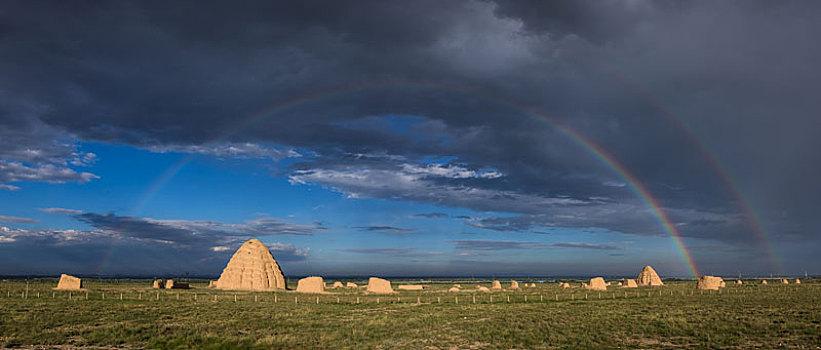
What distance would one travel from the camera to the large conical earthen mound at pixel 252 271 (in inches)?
3526

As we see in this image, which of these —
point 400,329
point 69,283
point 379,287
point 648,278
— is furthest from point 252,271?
point 648,278

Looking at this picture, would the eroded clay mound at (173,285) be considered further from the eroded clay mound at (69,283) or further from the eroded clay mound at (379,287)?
the eroded clay mound at (379,287)

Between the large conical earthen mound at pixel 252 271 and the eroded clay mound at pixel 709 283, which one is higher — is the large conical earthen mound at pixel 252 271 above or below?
above

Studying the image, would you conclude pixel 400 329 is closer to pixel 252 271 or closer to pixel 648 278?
pixel 252 271

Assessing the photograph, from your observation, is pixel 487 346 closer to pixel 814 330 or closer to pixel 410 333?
pixel 410 333

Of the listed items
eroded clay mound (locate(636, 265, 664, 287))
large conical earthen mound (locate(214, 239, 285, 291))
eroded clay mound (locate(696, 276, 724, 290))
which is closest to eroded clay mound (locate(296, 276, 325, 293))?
large conical earthen mound (locate(214, 239, 285, 291))

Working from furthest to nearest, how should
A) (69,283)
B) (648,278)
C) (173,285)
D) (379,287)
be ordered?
(648,278)
(379,287)
(173,285)
(69,283)

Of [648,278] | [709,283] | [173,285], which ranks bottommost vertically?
[648,278]

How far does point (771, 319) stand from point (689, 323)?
24.6 ft

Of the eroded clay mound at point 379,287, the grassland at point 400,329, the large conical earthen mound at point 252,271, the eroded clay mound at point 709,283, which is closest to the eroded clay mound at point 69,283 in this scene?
the large conical earthen mound at point 252,271

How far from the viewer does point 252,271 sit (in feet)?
296

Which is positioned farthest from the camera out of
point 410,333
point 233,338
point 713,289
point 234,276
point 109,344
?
point 713,289

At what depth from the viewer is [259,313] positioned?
1737 inches

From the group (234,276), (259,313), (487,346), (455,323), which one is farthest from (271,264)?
(487,346)
